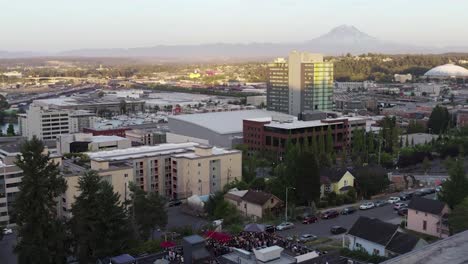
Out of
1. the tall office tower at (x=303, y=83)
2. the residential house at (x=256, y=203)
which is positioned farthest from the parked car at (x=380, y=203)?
the tall office tower at (x=303, y=83)

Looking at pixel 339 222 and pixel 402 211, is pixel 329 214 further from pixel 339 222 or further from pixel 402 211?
pixel 402 211

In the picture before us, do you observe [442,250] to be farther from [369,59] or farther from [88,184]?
[369,59]

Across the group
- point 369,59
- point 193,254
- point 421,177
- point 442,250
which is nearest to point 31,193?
point 193,254

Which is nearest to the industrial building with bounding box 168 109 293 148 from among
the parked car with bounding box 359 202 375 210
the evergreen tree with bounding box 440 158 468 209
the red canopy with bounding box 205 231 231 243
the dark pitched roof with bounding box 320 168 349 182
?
the dark pitched roof with bounding box 320 168 349 182

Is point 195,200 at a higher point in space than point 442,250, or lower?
lower

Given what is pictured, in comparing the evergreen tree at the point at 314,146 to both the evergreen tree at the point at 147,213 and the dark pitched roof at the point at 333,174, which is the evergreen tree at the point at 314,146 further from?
the evergreen tree at the point at 147,213

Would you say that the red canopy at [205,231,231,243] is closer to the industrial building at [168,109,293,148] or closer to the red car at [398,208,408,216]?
the red car at [398,208,408,216]

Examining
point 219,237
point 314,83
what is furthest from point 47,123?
point 219,237
